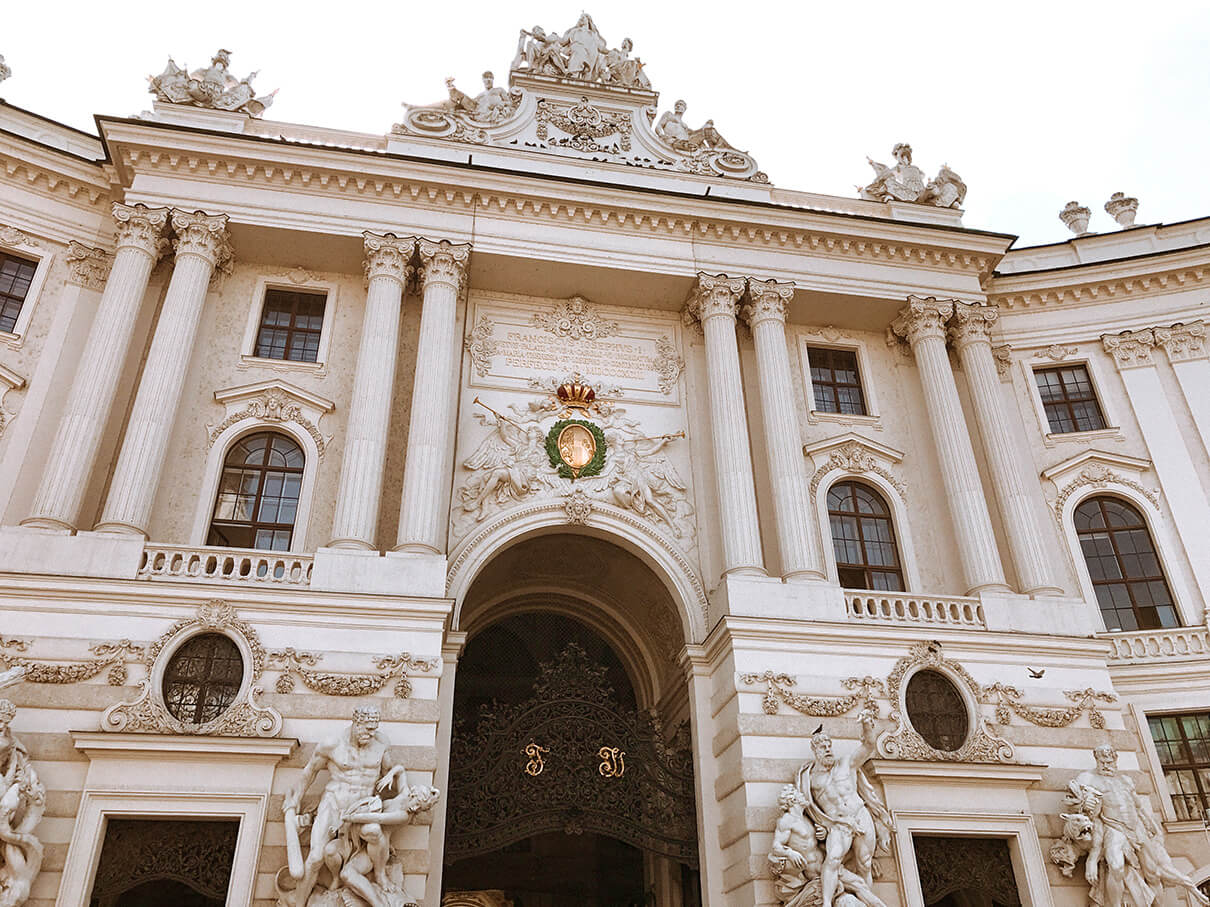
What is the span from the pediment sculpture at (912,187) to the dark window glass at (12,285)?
18303mm

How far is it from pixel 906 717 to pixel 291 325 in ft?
45.2

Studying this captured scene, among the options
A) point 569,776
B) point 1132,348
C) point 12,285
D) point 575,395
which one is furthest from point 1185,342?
point 12,285

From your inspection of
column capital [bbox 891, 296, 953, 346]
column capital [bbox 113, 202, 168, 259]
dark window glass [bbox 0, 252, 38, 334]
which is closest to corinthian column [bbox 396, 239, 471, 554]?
column capital [bbox 113, 202, 168, 259]

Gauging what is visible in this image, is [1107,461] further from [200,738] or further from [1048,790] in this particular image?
[200,738]

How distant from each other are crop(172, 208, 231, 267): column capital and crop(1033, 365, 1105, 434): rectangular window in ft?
60.0

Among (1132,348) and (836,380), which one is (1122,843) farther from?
(1132,348)

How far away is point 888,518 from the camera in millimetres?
19297

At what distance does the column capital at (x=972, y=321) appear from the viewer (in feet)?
67.7

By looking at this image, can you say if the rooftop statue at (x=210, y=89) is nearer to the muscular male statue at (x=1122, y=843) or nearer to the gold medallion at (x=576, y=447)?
the gold medallion at (x=576, y=447)

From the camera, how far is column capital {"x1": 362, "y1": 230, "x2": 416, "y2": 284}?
18.6 metres

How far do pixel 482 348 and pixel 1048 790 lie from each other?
13.1 m

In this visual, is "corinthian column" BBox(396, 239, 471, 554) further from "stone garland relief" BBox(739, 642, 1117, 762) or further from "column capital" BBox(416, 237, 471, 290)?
"stone garland relief" BBox(739, 642, 1117, 762)

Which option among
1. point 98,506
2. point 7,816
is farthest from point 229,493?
point 7,816

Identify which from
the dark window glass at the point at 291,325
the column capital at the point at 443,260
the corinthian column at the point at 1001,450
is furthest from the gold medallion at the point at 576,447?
the corinthian column at the point at 1001,450
